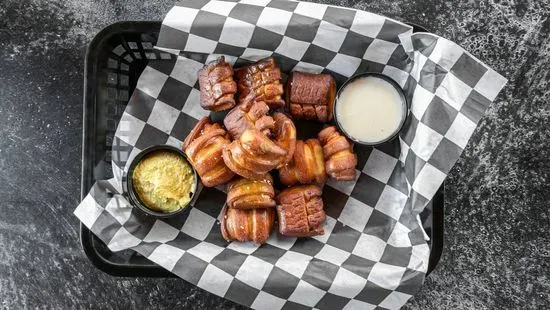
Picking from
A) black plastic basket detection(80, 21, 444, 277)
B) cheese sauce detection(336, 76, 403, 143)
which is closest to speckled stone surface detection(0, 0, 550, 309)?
black plastic basket detection(80, 21, 444, 277)

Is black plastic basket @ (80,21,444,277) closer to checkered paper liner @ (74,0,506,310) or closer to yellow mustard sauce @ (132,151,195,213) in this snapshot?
checkered paper liner @ (74,0,506,310)

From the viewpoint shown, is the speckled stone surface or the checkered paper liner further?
the speckled stone surface

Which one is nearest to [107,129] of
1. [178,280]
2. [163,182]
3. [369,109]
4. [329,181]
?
[163,182]

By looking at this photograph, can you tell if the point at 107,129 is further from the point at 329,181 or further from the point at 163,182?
the point at 329,181

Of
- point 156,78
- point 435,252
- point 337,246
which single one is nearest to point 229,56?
point 156,78

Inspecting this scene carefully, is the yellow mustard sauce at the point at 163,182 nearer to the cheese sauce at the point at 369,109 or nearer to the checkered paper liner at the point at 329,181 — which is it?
the checkered paper liner at the point at 329,181

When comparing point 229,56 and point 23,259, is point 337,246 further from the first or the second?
point 23,259

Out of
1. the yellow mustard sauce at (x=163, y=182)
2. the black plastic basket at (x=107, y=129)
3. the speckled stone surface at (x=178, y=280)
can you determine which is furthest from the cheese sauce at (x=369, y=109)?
the yellow mustard sauce at (x=163, y=182)
